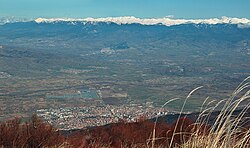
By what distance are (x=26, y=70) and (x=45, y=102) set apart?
184ft

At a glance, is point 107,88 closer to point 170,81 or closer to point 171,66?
point 170,81

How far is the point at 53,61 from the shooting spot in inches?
5699

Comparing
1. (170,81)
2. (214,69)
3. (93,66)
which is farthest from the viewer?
(93,66)

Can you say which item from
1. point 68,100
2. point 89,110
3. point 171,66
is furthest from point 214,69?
point 89,110

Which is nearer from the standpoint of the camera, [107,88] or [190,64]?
[107,88]

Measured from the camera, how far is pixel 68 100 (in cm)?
7538

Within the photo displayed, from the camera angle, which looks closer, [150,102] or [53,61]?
[150,102]

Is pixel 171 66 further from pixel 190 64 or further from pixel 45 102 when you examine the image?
pixel 45 102

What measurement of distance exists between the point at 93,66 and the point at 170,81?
3981cm

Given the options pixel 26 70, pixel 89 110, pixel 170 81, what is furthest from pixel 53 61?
pixel 89 110

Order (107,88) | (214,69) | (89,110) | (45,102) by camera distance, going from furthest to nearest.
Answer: (214,69) < (107,88) < (45,102) < (89,110)

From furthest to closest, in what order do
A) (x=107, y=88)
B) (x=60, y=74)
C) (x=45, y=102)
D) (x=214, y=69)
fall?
1. (x=214, y=69)
2. (x=60, y=74)
3. (x=107, y=88)
4. (x=45, y=102)

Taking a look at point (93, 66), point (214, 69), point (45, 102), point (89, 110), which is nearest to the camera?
point (89, 110)

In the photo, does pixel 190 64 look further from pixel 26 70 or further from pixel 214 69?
pixel 26 70
